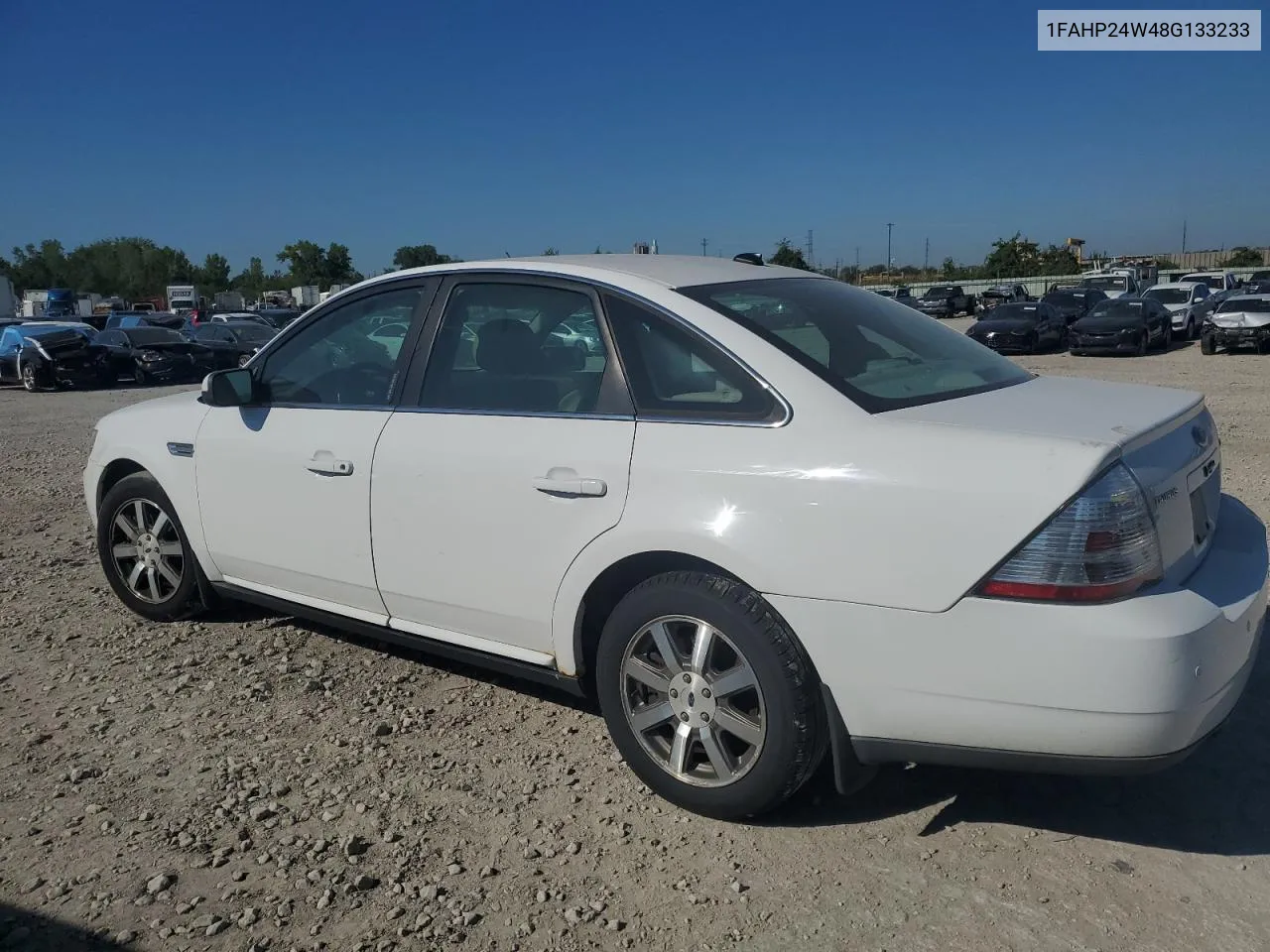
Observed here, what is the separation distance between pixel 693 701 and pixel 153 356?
74.3 ft

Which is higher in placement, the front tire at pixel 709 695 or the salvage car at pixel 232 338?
the salvage car at pixel 232 338

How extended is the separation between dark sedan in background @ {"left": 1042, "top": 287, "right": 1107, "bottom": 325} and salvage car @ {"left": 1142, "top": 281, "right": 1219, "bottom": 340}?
4.86ft

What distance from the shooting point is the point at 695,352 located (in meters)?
3.18

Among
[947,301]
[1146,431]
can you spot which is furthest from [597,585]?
[947,301]

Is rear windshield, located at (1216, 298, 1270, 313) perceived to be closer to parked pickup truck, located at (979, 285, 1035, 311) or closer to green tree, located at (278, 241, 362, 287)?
parked pickup truck, located at (979, 285, 1035, 311)

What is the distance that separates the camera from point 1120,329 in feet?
82.3

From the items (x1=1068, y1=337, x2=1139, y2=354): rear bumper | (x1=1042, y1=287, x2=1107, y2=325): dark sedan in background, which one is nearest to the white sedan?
(x1=1068, y1=337, x2=1139, y2=354): rear bumper

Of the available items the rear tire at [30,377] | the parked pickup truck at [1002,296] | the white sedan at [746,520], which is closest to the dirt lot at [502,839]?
the white sedan at [746,520]

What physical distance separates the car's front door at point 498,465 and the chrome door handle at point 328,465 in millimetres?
152

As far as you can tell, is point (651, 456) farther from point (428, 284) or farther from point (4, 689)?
point (4, 689)

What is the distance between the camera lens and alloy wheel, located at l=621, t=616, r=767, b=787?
295 centimetres

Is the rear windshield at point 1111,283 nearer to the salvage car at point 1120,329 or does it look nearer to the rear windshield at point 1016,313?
the rear windshield at point 1016,313

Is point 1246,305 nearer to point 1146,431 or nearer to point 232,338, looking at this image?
point 232,338

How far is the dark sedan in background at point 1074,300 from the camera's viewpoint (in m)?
30.2
